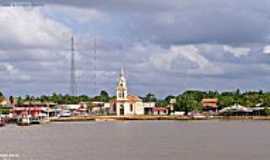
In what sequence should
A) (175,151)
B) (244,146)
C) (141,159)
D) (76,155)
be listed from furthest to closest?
(244,146)
(175,151)
(76,155)
(141,159)

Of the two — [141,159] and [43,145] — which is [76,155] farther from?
[43,145]

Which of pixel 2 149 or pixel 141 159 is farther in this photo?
pixel 2 149

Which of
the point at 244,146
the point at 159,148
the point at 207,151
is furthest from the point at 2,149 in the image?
the point at 244,146

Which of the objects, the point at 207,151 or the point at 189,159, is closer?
the point at 189,159

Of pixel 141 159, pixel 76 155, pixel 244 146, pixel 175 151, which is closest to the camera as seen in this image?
pixel 141 159

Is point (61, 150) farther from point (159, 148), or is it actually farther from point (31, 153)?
point (159, 148)

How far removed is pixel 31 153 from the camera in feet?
299

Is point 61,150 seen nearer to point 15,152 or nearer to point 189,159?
point 15,152

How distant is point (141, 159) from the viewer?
82.4 metres

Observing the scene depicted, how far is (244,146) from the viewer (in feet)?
338

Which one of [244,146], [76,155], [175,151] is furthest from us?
[244,146]

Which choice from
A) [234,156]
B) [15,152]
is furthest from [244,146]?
[15,152]

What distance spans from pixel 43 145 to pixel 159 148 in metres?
18.6

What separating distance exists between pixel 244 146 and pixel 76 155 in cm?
2660
